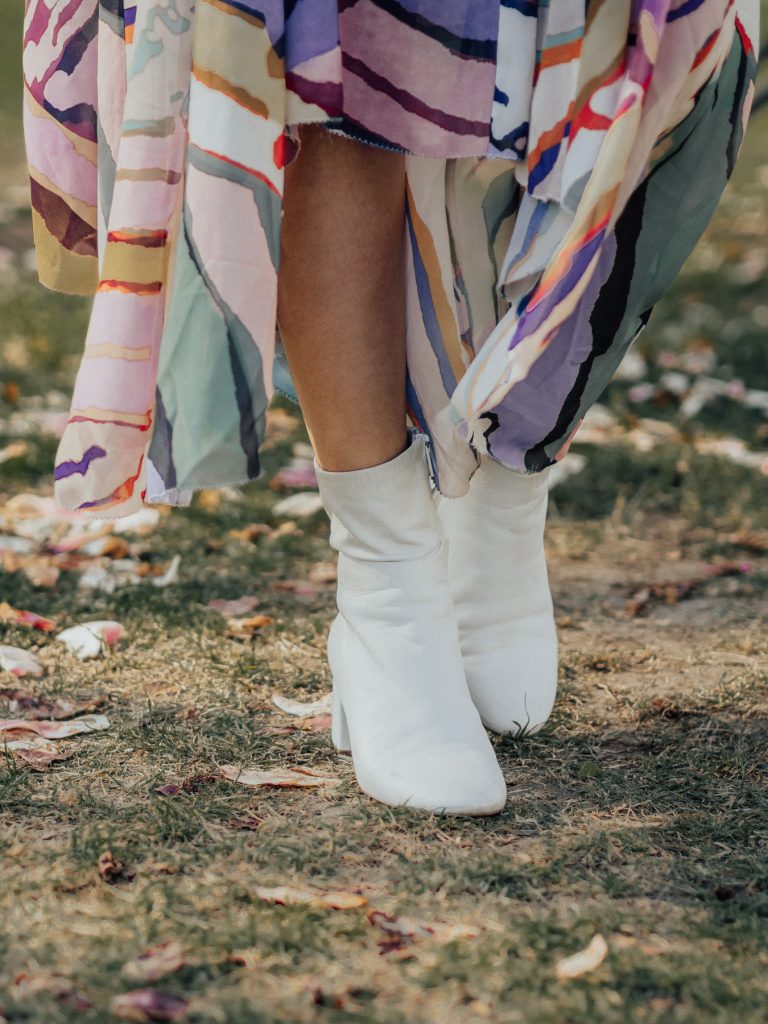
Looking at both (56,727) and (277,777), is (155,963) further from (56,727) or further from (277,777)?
(56,727)

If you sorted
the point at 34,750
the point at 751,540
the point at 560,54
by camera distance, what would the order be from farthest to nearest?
the point at 751,540 → the point at 34,750 → the point at 560,54

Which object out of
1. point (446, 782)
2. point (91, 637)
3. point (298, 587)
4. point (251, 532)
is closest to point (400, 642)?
point (446, 782)

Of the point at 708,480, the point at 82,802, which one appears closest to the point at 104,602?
the point at 82,802

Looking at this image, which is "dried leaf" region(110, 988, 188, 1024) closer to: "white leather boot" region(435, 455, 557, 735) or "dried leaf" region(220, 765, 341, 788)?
"dried leaf" region(220, 765, 341, 788)

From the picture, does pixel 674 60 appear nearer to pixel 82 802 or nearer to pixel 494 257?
pixel 494 257

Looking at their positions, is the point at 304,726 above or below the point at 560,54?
below

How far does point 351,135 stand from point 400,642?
525 mm

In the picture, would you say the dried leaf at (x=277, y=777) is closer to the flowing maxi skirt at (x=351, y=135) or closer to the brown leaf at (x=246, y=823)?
the brown leaf at (x=246, y=823)

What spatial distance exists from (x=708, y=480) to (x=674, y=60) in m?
1.47

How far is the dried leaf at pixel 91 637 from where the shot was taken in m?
1.69

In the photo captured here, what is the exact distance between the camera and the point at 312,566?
2096 mm

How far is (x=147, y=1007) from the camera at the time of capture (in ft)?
2.98

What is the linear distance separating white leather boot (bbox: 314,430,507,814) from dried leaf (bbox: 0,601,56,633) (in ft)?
2.04

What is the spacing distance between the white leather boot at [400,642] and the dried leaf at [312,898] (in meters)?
0.18
